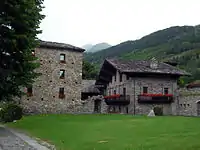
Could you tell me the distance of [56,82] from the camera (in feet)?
142

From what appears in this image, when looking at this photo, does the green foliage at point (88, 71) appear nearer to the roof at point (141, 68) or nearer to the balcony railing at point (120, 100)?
the roof at point (141, 68)

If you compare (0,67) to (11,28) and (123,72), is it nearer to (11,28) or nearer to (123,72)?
(11,28)

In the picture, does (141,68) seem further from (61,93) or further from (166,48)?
(166,48)

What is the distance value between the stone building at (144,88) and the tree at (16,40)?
19450mm

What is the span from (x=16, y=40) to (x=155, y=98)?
2425cm

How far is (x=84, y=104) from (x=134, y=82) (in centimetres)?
796

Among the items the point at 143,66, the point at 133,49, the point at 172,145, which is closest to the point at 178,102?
the point at 143,66

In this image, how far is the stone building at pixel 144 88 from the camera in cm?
4069

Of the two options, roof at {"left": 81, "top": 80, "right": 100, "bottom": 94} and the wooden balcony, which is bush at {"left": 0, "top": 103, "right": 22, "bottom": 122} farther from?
roof at {"left": 81, "top": 80, "right": 100, "bottom": 94}

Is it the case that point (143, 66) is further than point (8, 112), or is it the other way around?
point (143, 66)

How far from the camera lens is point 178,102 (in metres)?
40.7

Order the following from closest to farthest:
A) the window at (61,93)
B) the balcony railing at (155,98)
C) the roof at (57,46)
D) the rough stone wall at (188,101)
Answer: the rough stone wall at (188,101)
the balcony railing at (155,98)
the roof at (57,46)
the window at (61,93)

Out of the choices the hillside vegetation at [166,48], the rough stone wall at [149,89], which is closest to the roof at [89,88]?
the rough stone wall at [149,89]

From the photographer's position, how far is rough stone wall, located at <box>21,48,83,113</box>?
4222cm
